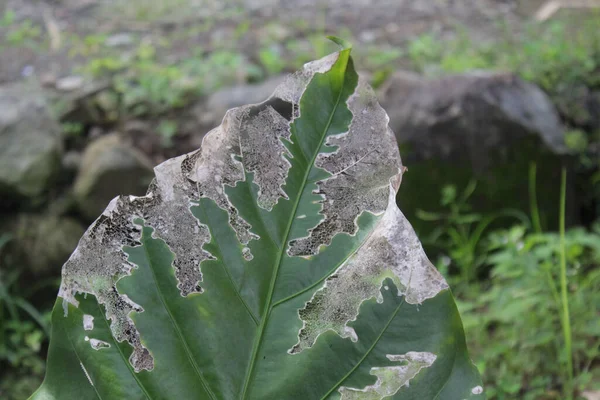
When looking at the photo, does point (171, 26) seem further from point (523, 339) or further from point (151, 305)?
point (151, 305)

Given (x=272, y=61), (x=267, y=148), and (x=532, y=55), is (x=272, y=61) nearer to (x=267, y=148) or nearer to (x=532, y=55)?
(x=532, y=55)

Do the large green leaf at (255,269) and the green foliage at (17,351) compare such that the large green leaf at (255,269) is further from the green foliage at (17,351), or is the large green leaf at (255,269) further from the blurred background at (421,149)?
the green foliage at (17,351)

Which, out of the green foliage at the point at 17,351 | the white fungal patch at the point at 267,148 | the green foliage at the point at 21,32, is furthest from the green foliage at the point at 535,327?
the green foliage at the point at 21,32

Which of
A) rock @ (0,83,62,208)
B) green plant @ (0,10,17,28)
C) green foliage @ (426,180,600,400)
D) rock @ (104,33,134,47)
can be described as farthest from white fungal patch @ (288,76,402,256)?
green plant @ (0,10,17,28)

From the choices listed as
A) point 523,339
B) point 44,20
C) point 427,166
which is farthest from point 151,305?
point 44,20

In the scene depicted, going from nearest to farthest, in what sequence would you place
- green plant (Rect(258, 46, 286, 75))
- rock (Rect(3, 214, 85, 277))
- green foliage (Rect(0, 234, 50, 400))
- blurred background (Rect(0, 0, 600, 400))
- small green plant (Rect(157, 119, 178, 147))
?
blurred background (Rect(0, 0, 600, 400)), green foliage (Rect(0, 234, 50, 400)), rock (Rect(3, 214, 85, 277)), small green plant (Rect(157, 119, 178, 147)), green plant (Rect(258, 46, 286, 75))

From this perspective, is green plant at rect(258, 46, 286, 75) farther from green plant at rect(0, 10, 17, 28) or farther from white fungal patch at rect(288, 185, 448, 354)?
white fungal patch at rect(288, 185, 448, 354)
